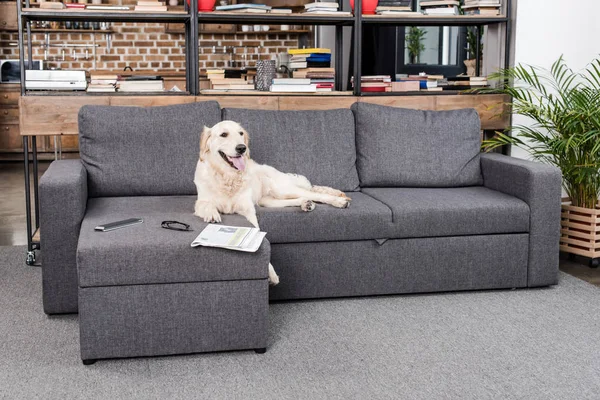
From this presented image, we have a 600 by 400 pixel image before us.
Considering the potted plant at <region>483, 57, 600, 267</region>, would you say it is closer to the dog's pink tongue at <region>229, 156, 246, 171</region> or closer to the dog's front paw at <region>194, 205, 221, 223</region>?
the dog's pink tongue at <region>229, 156, 246, 171</region>

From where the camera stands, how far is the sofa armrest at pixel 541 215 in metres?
3.60

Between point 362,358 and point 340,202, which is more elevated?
point 340,202

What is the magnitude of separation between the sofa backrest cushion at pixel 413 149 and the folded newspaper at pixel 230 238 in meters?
1.30

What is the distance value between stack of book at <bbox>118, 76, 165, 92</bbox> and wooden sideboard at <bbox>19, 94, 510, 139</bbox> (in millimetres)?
94

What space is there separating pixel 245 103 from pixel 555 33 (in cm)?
201

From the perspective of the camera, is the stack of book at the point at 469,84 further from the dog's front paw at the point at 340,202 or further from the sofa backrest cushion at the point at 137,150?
the sofa backrest cushion at the point at 137,150

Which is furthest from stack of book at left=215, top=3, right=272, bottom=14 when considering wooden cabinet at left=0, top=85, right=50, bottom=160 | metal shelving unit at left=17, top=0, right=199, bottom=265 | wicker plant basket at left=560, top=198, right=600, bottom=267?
wooden cabinet at left=0, top=85, right=50, bottom=160

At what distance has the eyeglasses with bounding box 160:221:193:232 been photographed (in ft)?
9.50

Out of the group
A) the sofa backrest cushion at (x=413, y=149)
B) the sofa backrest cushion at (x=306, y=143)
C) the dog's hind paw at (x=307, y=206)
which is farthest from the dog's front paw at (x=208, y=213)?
the sofa backrest cushion at (x=413, y=149)

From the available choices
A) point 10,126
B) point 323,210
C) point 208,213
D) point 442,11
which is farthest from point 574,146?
point 10,126

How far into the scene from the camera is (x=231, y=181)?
336 centimetres

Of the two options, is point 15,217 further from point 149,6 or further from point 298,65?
point 298,65

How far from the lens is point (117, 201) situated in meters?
3.56

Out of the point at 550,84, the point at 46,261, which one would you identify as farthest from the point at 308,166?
the point at 550,84
